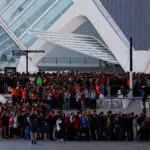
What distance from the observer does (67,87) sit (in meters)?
28.5

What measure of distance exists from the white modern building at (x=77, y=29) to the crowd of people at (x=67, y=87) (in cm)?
706

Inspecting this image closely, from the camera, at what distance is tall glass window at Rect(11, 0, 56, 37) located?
42812mm

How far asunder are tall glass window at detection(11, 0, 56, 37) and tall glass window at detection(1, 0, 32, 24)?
384 millimetres

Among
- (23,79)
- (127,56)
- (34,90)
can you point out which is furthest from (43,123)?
(127,56)

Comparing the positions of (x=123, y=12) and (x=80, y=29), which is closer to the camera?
(x=123, y=12)

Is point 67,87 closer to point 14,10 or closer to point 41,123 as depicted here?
point 41,123

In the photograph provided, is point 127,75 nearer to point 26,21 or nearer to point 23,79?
point 23,79

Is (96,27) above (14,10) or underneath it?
underneath

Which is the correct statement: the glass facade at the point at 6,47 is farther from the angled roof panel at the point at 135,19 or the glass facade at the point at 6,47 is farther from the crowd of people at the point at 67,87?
the crowd of people at the point at 67,87

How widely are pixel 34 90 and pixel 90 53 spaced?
40.5 feet

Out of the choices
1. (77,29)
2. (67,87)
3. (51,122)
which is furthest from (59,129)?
(77,29)

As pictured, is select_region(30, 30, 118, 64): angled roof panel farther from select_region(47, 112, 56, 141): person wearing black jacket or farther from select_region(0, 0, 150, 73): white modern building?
select_region(47, 112, 56, 141): person wearing black jacket

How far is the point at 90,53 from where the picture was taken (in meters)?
40.2

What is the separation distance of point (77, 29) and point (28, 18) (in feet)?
13.1
